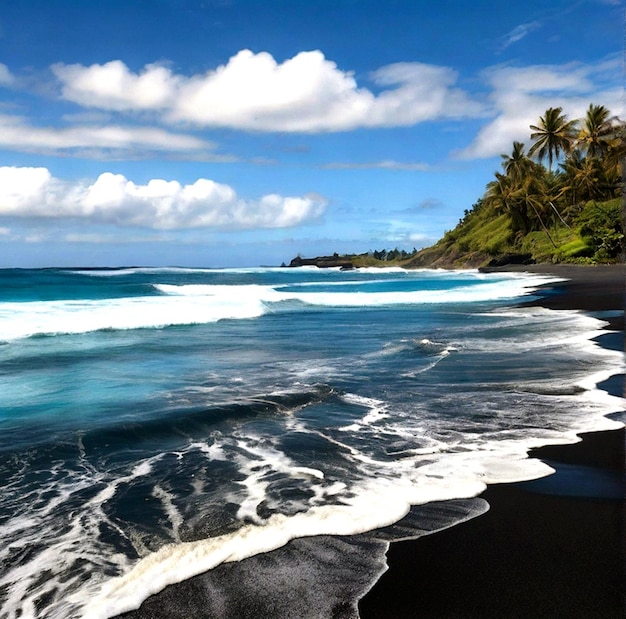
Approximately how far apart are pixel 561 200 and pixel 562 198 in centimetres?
38

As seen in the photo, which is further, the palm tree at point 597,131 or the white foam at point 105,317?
the palm tree at point 597,131

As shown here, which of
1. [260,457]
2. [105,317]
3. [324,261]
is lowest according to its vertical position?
[260,457]

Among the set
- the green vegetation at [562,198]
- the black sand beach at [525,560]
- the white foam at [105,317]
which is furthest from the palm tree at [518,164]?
the black sand beach at [525,560]

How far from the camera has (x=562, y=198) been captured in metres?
59.6


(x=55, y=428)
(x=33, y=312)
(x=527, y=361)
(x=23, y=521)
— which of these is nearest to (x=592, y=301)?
(x=527, y=361)

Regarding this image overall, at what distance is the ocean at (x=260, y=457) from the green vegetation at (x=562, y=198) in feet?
136

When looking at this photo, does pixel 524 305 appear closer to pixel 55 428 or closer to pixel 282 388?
pixel 282 388

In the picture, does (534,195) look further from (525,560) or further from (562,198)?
(525,560)

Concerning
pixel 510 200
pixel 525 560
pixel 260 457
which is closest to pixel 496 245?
pixel 510 200

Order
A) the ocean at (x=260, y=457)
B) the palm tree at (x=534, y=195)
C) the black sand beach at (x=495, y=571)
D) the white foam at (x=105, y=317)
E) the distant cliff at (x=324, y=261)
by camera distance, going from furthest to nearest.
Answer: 1. the distant cliff at (x=324, y=261)
2. the palm tree at (x=534, y=195)
3. the white foam at (x=105, y=317)
4. the ocean at (x=260, y=457)
5. the black sand beach at (x=495, y=571)

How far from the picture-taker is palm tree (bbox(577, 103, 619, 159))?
50500mm

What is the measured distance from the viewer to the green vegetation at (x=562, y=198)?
4781 centimetres

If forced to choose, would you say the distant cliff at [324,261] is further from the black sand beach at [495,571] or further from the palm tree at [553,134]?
the black sand beach at [495,571]

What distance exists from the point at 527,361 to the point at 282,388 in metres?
4.12
